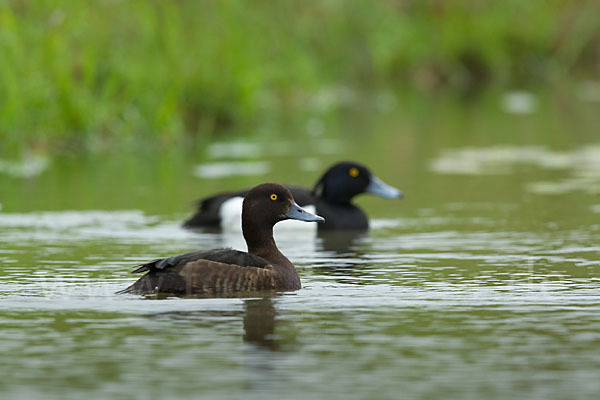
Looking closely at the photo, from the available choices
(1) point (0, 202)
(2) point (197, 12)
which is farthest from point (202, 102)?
(1) point (0, 202)

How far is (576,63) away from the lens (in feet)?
127

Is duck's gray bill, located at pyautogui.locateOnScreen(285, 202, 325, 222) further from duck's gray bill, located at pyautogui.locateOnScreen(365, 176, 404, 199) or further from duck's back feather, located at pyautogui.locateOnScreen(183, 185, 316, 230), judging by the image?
duck's gray bill, located at pyautogui.locateOnScreen(365, 176, 404, 199)

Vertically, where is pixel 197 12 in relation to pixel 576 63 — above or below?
below

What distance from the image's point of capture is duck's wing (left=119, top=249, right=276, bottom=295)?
26.6 ft

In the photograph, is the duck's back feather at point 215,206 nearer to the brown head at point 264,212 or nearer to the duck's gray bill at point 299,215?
the duck's gray bill at point 299,215

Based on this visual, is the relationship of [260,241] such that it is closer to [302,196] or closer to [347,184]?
[302,196]

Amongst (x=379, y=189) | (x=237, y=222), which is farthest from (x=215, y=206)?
(x=379, y=189)

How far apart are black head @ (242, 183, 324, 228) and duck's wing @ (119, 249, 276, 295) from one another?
703 mm

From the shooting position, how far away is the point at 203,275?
8141mm

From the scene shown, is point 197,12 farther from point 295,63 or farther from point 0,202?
point 0,202

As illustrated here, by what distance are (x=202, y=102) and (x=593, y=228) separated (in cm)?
1003

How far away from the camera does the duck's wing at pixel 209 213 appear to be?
12.3m

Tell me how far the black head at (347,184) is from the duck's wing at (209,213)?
2.93 feet

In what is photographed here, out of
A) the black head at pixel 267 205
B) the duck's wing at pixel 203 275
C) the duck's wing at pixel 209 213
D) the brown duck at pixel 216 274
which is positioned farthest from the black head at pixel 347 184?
the duck's wing at pixel 203 275
